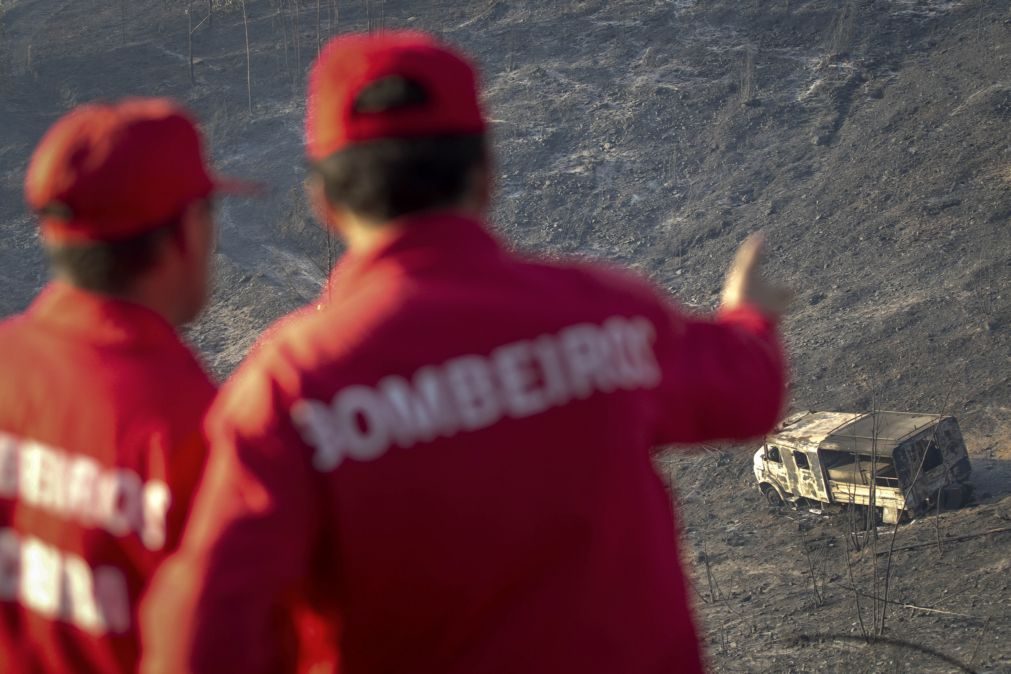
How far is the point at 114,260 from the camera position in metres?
2.43

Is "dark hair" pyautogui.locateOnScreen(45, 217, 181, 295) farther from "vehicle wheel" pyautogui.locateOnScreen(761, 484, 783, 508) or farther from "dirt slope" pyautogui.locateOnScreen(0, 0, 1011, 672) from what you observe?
"vehicle wheel" pyautogui.locateOnScreen(761, 484, 783, 508)

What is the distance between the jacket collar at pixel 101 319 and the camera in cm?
238

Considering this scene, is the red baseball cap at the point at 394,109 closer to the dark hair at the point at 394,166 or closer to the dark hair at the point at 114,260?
the dark hair at the point at 394,166

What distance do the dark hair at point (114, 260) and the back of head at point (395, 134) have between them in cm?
43

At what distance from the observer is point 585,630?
6.89ft

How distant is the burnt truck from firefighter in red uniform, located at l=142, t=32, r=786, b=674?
1461cm

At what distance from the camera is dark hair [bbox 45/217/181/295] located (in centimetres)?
242

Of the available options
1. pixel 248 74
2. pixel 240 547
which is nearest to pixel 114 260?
pixel 240 547

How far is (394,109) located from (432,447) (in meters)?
0.55

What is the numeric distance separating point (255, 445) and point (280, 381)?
0.10 m

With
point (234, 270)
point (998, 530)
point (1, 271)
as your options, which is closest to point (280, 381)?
point (998, 530)

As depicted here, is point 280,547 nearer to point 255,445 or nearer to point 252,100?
point 255,445

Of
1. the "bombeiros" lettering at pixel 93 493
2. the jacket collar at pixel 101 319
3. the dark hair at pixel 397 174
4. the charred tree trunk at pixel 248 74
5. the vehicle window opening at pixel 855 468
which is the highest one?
the dark hair at pixel 397 174

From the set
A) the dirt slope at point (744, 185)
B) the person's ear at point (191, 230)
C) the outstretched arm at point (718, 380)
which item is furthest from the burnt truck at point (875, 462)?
the person's ear at point (191, 230)
